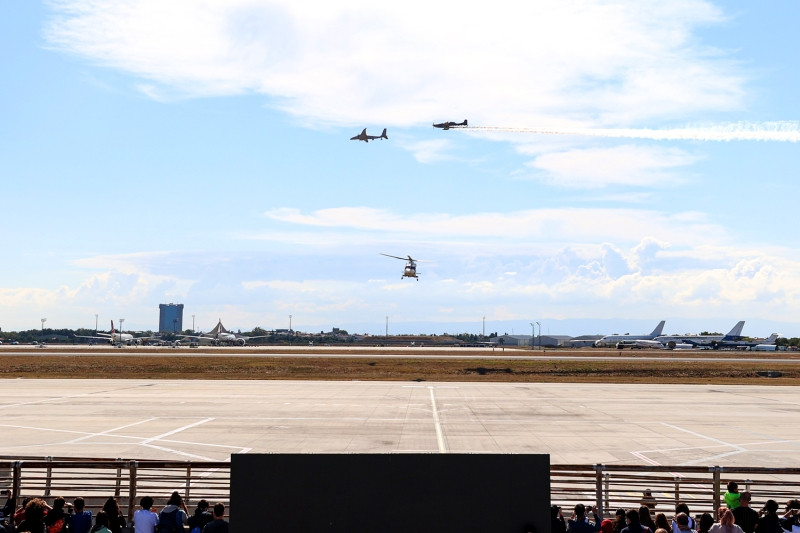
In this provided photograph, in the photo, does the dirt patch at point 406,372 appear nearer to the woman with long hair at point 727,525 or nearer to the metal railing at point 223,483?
the metal railing at point 223,483

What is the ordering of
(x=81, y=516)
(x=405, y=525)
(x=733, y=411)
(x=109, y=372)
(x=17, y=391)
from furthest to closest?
(x=109, y=372)
(x=17, y=391)
(x=733, y=411)
(x=81, y=516)
(x=405, y=525)

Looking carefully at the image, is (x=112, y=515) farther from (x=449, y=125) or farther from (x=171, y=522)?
(x=449, y=125)

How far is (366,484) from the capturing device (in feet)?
32.1

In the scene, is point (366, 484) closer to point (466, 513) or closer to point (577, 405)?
point (466, 513)

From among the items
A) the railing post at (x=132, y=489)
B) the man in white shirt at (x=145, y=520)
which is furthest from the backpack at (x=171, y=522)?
the railing post at (x=132, y=489)

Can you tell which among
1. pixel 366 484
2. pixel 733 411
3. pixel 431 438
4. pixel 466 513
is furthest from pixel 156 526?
pixel 733 411

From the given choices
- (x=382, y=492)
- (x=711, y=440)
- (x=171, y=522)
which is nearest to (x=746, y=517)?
(x=382, y=492)

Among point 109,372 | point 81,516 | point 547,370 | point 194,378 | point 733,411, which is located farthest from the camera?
point 547,370

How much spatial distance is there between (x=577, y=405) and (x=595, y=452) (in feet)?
59.3

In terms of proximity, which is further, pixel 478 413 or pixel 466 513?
pixel 478 413

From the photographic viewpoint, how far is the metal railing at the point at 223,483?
16.2 metres

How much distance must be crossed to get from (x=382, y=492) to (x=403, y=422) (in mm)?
27847

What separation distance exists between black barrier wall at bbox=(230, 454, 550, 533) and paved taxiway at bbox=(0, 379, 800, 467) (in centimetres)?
1781

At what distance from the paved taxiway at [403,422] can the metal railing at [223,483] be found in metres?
4.47
